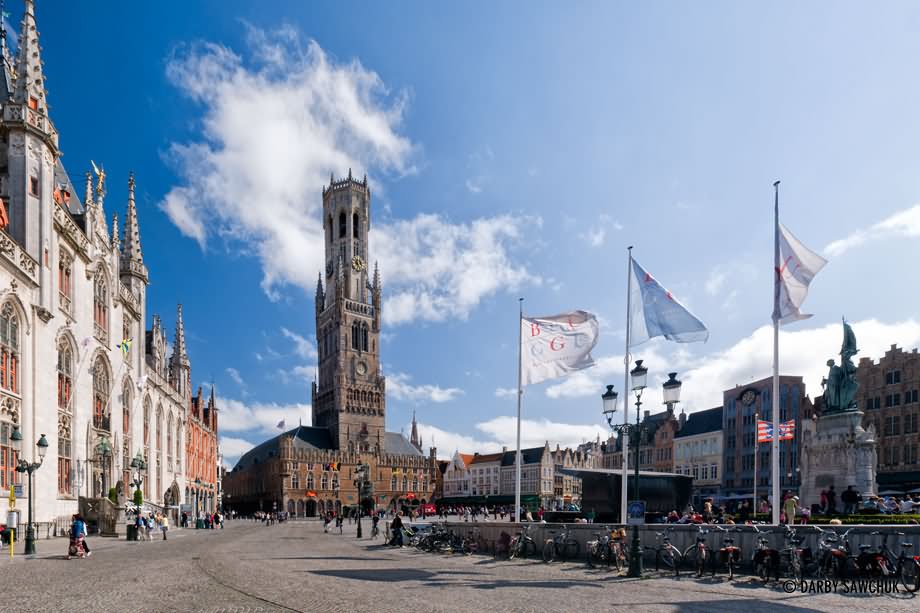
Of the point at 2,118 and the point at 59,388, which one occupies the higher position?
the point at 2,118

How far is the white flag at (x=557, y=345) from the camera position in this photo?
83.0ft

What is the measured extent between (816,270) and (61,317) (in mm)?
34186

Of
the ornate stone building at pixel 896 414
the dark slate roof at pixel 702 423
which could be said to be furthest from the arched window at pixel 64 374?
the dark slate roof at pixel 702 423

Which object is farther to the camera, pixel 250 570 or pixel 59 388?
pixel 59 388

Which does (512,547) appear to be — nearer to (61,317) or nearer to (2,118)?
(61,317)

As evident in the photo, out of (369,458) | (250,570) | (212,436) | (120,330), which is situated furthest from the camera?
(369,458)

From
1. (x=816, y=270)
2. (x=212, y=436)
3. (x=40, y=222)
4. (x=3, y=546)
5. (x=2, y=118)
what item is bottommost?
(x=212, y=436)

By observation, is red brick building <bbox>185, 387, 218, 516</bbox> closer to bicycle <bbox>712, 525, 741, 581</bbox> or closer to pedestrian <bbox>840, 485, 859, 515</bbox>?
pedestrian <bbox>840, 485, 859, 515</bbox>

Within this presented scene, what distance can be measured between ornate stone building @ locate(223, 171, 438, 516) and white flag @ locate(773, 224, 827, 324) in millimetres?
110365

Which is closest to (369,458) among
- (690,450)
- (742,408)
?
(690,450)

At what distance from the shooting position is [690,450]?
10450cm

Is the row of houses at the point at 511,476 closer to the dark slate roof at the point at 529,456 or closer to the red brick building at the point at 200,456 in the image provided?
the dark slate roof at the point at 529,456

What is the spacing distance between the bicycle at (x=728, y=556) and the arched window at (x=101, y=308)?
37.4 m

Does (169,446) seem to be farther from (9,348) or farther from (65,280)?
(9,348)
